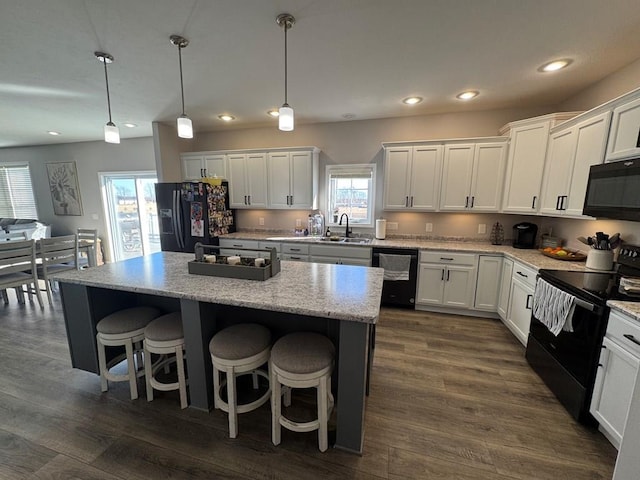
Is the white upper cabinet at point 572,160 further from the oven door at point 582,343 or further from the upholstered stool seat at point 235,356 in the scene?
the upholstered stool seat at point 235,356

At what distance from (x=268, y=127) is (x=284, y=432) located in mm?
4226

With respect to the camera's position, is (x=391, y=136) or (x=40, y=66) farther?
(x=391, y=136)

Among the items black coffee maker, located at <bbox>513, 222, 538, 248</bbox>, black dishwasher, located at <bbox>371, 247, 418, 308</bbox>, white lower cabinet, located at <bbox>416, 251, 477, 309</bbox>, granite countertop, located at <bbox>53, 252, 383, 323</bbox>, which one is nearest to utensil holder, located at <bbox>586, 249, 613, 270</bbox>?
black coffee maker, located at <bbox>513, 222, 538, 248</bbox>

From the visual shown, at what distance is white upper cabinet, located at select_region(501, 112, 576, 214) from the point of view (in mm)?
2816

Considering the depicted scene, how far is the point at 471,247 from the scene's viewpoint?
10.9ft

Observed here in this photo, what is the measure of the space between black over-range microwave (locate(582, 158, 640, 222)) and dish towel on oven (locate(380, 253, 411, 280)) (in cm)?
172

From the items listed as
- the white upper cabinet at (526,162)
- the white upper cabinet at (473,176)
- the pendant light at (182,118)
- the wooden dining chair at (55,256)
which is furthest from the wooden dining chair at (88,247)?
the white upper cabinet at (526,162)

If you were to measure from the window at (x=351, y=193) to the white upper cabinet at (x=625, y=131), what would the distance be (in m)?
2.46

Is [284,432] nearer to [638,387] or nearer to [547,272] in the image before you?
[638,387]

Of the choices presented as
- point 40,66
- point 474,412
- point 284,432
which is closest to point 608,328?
point 474,412

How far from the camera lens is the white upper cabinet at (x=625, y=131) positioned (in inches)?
71.7

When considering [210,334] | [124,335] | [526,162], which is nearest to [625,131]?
[526,162]

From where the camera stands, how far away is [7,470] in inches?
55.9

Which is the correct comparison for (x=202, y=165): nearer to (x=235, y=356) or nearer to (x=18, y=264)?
(x=18, y=264)
